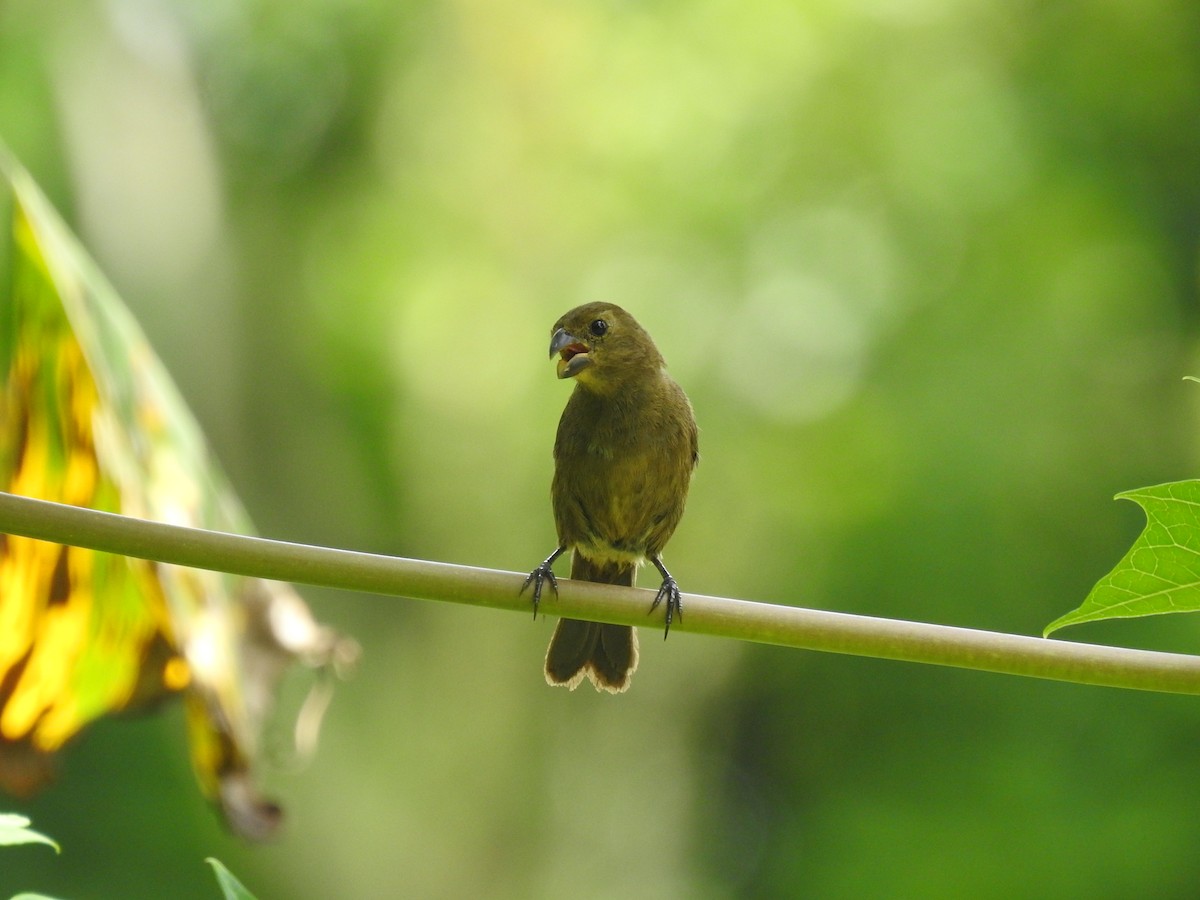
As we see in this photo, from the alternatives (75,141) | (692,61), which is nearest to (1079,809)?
(692,61)

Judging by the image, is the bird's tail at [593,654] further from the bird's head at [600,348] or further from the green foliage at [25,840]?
the green foliage at [25,840]

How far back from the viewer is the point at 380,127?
13297mm

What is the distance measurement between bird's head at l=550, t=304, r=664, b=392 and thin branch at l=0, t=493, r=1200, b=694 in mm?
1818

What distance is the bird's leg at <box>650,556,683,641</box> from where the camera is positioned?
1.90 m

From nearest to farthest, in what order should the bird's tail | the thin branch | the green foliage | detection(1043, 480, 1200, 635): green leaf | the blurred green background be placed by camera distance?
the green foliage
the thin branch
detection(1043, 480, 1200, 635): green leaf
the bird's tail
the blurred green background

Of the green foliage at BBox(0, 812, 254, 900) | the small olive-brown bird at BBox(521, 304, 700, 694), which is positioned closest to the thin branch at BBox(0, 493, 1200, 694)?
the green foliage at BBox(0, 812, 254, 900)

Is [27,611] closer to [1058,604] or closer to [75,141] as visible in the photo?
[75,141]

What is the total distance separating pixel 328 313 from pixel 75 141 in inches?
115

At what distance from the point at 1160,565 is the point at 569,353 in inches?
78.9

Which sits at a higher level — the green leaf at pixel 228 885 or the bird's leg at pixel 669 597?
the bird's leg at pixel 669 597

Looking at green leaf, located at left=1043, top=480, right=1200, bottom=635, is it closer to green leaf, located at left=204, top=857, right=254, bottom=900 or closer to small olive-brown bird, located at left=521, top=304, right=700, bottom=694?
green leaf, located at left=204, top=857, right=254, bottom=900

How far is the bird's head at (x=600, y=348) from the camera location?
3.62m

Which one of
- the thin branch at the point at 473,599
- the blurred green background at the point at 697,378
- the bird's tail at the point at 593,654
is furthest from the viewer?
the blurred green background at the point at 697,378

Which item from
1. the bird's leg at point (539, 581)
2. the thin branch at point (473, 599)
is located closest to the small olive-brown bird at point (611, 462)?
the bird's leg at point (539, 581)
